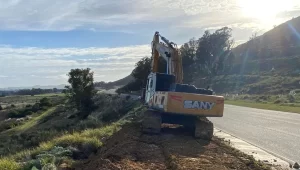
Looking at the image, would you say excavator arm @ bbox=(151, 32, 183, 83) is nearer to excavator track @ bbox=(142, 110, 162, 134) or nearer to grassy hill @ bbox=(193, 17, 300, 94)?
excavator track @ bbox=(142, 110, 162, 134)

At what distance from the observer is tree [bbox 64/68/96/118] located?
5122cm

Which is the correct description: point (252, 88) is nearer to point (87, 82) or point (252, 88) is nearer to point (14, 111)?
point (87, 82)

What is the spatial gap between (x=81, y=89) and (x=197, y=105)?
38.4m

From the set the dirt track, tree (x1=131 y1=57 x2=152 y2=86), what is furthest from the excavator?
tree (x1=131 y1=57 x2=152 y2=86)

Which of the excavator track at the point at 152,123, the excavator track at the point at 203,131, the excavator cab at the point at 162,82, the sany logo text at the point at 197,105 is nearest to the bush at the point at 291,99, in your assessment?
the excavator cab at the point at 162,82

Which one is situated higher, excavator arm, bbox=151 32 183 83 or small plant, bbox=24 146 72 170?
excavator arm, bbox=151 32 183 83

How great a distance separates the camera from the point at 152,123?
15148 mm

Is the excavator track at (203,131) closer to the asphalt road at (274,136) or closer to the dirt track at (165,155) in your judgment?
the dirt track at (165,155)

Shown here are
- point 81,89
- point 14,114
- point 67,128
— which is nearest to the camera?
point 67,128

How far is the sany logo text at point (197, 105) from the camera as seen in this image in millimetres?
14102

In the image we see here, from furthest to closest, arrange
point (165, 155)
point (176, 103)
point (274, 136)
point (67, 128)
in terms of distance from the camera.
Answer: point (67, 128) → point (274, 136) → point (176, 103) → point (165, 155)

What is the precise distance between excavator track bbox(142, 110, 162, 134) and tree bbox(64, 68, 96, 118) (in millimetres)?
→ 35712

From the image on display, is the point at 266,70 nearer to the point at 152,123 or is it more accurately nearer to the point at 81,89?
the point at 81,89

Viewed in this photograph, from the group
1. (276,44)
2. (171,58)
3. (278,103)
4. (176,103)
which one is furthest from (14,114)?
(276,44)
